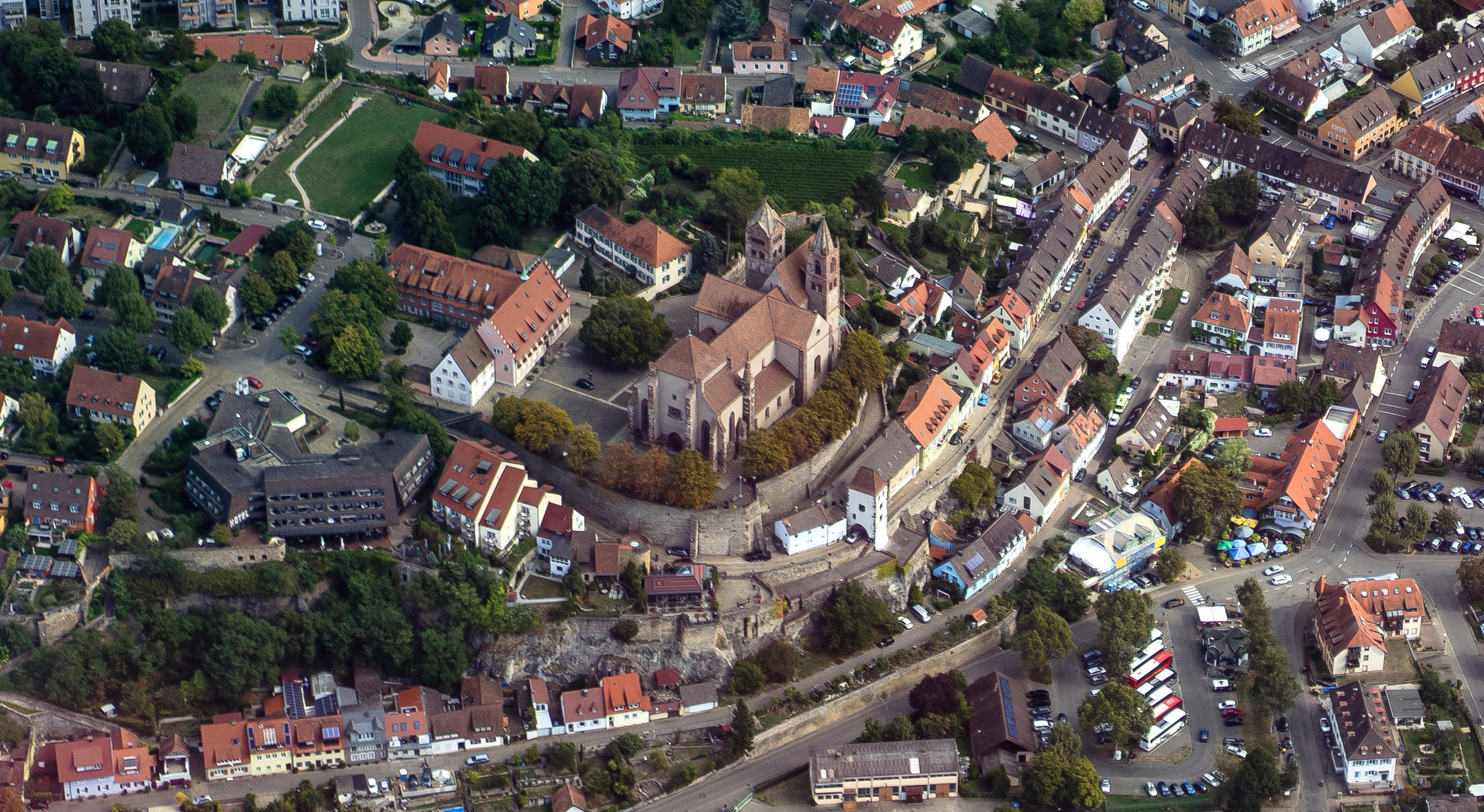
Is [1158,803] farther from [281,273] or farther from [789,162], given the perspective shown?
[281,273]

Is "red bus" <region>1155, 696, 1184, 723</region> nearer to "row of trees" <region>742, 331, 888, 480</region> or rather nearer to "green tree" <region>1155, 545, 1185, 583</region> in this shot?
"green tree" <region>1155, 545, 1185, 583</region>

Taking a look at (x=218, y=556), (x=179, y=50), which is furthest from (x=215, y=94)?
(x=218, y=556)

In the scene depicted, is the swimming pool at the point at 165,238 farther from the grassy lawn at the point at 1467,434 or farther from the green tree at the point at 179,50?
the grassy lawn at the point at 1467,434

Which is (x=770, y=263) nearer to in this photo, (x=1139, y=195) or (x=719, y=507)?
Result: (x=719, y=507)

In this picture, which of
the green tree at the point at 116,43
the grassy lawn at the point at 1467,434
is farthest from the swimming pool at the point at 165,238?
the grassy lawn at the point at 1467,434

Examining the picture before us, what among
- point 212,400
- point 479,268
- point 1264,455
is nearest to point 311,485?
point 212,400
